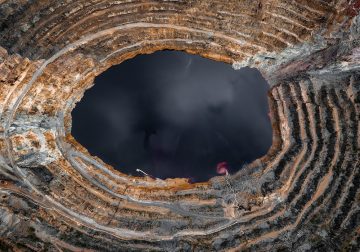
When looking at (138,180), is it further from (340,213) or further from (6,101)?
(340,213)

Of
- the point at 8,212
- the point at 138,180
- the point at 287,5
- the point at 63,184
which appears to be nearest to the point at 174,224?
the point at 138,180

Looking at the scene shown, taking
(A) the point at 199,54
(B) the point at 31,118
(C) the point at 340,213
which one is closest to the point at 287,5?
(A) the point at 199,54

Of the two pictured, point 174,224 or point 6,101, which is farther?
point 6,101

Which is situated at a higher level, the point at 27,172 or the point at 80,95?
the point at 80,95

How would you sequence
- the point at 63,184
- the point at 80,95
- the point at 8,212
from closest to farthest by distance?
the point at 8,212
the point at 63,184
the point at 80,95

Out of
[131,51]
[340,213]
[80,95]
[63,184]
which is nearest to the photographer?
[340,213]

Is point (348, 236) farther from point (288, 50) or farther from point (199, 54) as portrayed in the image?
point (199, 54)

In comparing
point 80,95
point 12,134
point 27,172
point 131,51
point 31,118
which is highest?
point 131,51
